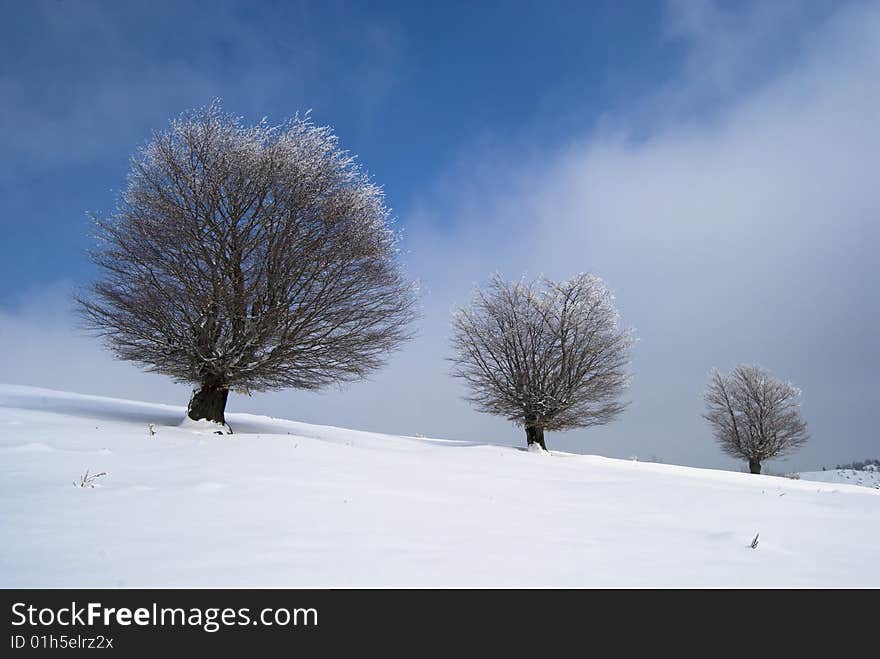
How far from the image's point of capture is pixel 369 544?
3.30 meters

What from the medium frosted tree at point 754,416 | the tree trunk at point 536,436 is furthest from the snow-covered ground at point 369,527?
the medium frosted tree at point 754,416

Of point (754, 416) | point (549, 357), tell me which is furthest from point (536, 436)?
point (754, 416)

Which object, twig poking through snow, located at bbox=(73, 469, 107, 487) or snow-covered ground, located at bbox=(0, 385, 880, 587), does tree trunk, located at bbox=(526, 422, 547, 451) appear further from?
twig poking through snow, located at bbox=(73, 469, 107, 487)

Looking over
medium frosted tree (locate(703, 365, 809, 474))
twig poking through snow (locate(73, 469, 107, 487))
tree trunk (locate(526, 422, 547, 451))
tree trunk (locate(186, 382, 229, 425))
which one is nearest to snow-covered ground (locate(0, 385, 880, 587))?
twig poking through snow (locate(73, 469, 107, 487))

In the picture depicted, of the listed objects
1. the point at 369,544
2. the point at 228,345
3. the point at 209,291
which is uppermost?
the point at 209,291

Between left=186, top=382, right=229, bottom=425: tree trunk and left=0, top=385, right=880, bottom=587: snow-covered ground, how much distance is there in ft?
15.6

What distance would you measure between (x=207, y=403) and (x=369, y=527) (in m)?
10.1

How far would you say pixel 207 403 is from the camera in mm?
12234

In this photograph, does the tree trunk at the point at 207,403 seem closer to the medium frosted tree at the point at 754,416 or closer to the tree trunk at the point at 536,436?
the tree trunk at the point at 536,436

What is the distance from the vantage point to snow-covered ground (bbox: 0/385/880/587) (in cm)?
278

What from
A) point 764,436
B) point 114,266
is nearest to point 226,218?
point 114,266

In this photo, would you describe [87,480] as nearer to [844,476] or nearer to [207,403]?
[207,403]
